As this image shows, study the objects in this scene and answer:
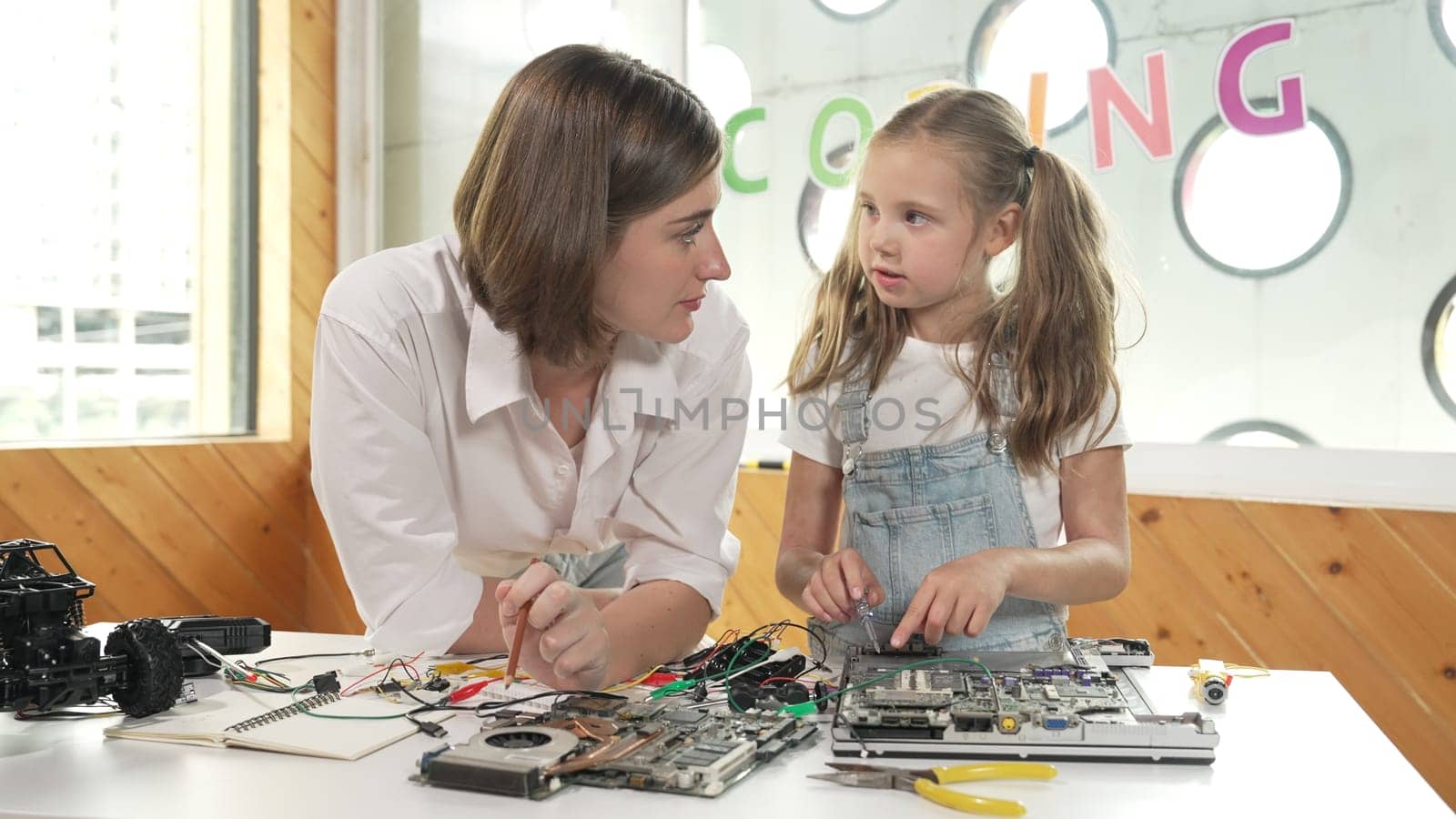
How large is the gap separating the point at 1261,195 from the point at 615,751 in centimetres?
186

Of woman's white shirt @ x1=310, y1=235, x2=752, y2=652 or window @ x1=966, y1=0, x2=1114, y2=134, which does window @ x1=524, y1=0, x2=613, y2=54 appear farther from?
woman's white shirt @ x1=310, y1=235, x2=752, y2=652

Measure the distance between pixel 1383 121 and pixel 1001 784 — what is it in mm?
1778

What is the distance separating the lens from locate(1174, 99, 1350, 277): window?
7.18ft

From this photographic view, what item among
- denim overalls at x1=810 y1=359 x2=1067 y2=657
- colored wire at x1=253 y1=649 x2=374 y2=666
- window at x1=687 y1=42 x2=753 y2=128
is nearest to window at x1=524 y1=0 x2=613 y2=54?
window at x1=687 y1=42 x2=753 y2=128

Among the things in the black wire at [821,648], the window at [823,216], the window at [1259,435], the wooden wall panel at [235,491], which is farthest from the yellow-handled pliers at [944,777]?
the wooden wall panel at [235,491]

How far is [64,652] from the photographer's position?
100cm

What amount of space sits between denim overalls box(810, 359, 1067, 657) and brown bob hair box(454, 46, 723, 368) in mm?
442

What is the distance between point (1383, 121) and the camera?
7.02 ft

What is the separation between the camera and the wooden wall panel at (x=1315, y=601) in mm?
1998

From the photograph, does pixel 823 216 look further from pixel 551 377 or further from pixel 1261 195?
pixel 551 377

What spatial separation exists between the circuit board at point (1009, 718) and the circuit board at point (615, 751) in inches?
2.5

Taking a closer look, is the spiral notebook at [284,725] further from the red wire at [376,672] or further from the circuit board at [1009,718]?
the circuit board at [1009,718]

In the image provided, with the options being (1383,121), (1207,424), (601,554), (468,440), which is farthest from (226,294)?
(1383,121)

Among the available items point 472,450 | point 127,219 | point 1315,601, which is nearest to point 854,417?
point 472,450
